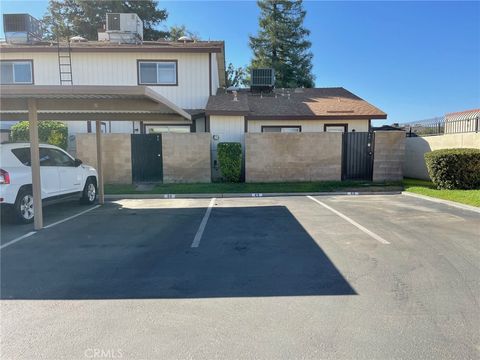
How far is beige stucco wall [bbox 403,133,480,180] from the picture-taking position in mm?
12828

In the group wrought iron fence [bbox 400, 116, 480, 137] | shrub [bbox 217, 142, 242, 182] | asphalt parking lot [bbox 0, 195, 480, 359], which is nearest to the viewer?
asphalt parking lot [bbox 0, 195, 480, 359]

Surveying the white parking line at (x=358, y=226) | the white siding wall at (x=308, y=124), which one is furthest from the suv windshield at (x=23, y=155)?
the white siding wall at (x=308, y=124)

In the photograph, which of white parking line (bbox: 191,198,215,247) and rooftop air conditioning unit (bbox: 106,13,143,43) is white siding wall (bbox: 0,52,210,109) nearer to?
rooftop air conditioning unit (bbox: 106,13,143,43)

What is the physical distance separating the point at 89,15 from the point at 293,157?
2785 cm

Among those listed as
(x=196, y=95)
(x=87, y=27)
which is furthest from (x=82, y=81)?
(x=87, y=27)

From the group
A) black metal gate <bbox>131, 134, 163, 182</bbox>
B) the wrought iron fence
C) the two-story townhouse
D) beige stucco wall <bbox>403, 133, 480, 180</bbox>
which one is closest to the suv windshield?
black metal gate <bbox>131, 134, 163, 182</bbox>

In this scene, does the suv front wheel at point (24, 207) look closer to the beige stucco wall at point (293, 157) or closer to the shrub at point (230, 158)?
the shrub at point (230, 158)

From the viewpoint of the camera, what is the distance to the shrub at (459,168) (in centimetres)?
1119

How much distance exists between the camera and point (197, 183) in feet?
47.8

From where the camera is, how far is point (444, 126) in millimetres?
15164

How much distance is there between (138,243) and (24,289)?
2.20 m

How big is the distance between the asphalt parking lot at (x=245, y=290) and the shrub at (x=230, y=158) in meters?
6.67

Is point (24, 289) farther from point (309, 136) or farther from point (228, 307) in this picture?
point (309, 136)

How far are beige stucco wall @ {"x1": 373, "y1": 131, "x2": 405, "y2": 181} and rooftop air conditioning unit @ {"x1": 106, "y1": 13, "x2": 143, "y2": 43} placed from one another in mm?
13722
